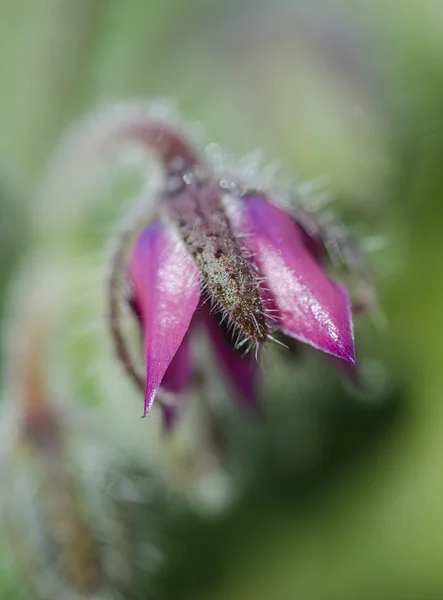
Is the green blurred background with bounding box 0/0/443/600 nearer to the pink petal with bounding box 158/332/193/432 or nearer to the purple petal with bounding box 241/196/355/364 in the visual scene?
the pink petal with bounding box 158/332/193/432

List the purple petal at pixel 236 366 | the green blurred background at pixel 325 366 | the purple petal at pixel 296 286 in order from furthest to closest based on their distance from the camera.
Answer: the green blurred background at pixel 325 366, the purple petal at pixel 236 366, the purple petal at pixel 296 286

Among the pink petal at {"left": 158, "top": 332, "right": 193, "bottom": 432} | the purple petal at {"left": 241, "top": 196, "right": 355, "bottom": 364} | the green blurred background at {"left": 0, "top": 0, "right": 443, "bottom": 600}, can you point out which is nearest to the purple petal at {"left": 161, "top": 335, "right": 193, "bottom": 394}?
the pink petal at {"left": 158, "top": 332, "right": 193, "bottom": 432}

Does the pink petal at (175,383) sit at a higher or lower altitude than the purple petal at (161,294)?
lower

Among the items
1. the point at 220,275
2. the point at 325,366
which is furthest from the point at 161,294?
the point at 325,366

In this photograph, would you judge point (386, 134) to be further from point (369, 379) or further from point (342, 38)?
point (369, 379)

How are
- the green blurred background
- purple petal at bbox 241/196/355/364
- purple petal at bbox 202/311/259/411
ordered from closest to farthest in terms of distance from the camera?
purple petal at bbox 241/196/355/364 < purple petal at bbox 202/311/259/411 < the green blurred background

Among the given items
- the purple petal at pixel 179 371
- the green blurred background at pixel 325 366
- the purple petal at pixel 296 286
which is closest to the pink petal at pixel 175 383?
the purple petal at pixel 179 371

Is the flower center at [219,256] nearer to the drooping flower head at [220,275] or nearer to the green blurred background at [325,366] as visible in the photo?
the drooping flower head at [220,275]

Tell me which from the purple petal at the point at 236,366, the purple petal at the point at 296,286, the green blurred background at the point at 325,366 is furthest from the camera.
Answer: the green blurred background at the point at 325,366
